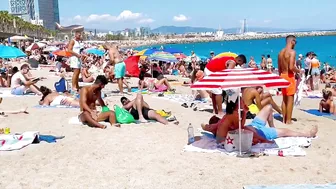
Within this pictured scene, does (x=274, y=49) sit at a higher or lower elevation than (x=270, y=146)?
lower

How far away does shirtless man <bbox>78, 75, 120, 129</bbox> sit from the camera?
6598 mm

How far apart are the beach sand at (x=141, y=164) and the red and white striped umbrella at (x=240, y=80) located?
0.92 m

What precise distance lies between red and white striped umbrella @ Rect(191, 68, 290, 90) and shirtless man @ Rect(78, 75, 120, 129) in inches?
91.0

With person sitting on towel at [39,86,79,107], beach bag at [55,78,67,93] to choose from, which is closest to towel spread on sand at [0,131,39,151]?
person sitting on towel at [39,86,79,107]

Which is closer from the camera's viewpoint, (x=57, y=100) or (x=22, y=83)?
(x=57, y=100)

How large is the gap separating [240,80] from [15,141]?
3148 millimetres

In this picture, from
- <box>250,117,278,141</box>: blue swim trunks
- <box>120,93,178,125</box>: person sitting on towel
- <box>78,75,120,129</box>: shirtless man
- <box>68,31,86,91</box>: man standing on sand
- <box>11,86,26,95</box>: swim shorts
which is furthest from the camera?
<box>11,86,26,95</box>: swim shorts

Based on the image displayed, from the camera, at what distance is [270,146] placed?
5414 millimetres

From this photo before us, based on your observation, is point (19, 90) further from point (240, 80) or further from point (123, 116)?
point (240, 80)

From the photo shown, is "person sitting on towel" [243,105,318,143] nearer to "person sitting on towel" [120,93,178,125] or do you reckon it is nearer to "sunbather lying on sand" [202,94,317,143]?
"sunbather lying on sand" [202,94,317,143]

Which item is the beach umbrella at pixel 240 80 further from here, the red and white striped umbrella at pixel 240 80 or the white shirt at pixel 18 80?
the white shirt at pixel 18 80

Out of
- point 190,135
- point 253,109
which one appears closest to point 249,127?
point 190,135

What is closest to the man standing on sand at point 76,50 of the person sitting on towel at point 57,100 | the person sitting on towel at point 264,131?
the person sitting on towel at point 57,100

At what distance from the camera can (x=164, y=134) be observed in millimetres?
6199
